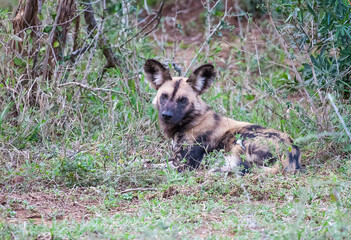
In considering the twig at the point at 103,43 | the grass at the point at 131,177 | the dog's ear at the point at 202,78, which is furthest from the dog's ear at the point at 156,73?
the twig at the point at 103,43

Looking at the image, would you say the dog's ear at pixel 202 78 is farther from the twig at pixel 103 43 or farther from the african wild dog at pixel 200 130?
the twig at pixel 103 43

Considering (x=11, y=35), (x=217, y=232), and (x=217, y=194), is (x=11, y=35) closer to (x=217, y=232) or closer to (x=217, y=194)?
(x=217, y=194)

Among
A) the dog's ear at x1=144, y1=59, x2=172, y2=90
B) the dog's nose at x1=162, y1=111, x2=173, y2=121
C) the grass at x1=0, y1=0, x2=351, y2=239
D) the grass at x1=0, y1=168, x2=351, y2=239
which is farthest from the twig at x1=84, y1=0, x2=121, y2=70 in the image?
the grass at x1=0, y1=168, x2=351, y2=239

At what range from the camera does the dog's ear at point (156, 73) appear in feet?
16.1

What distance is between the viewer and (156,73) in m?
4.98

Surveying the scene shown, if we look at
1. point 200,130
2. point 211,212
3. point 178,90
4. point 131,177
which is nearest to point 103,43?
point 178,90

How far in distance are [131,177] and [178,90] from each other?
49.6 inches

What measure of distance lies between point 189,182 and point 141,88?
2.21 m

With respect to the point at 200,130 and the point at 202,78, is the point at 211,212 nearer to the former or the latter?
the point at 200,130

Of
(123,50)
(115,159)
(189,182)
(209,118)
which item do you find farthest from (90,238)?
(123,50)

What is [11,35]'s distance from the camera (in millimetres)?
4914

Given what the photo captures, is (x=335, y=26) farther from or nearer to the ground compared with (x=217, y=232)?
farther from the ground

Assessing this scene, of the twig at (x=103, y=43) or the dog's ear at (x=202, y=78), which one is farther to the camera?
the twig at (x=103, y=43)

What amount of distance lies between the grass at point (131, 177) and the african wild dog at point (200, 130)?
0.84 feet
